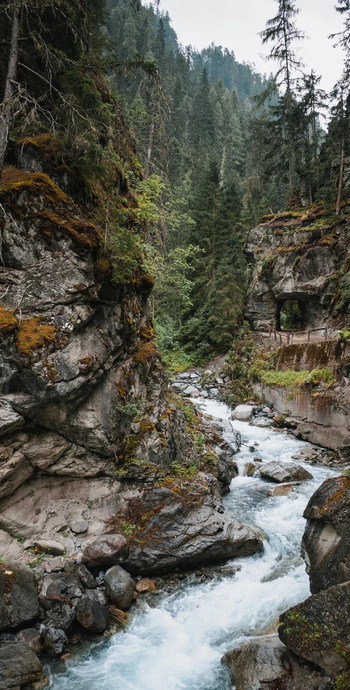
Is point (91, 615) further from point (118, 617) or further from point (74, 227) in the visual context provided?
point (74, 227)

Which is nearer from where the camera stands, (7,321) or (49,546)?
(7,321)

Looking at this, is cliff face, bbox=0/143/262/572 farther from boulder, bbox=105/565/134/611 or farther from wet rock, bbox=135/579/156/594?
boulder, bbox=105/565/134/611

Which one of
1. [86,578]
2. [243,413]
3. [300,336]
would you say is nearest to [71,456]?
[86,578]

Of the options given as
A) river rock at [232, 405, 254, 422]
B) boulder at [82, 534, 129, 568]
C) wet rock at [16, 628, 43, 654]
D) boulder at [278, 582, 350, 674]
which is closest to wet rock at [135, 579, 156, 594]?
boulder at [82, 534, 129, 568]

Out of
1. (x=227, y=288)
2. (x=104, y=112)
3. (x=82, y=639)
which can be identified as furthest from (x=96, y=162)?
(x=227, y=288)

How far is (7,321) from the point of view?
19.7 feet

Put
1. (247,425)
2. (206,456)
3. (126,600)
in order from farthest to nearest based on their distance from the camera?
(247,425)
(206,456)
(126,600)

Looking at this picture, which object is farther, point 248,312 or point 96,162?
point 248,312

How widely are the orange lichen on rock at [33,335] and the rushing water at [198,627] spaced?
4.87m

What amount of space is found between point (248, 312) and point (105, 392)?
18628 millimetres

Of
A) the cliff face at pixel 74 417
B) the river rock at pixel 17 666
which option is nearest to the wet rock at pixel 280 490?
the cliff face at pixel 74 417

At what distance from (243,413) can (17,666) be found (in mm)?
14095

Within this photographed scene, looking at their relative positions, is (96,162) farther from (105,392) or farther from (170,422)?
(170,422)

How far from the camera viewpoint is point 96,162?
7.66 metres
